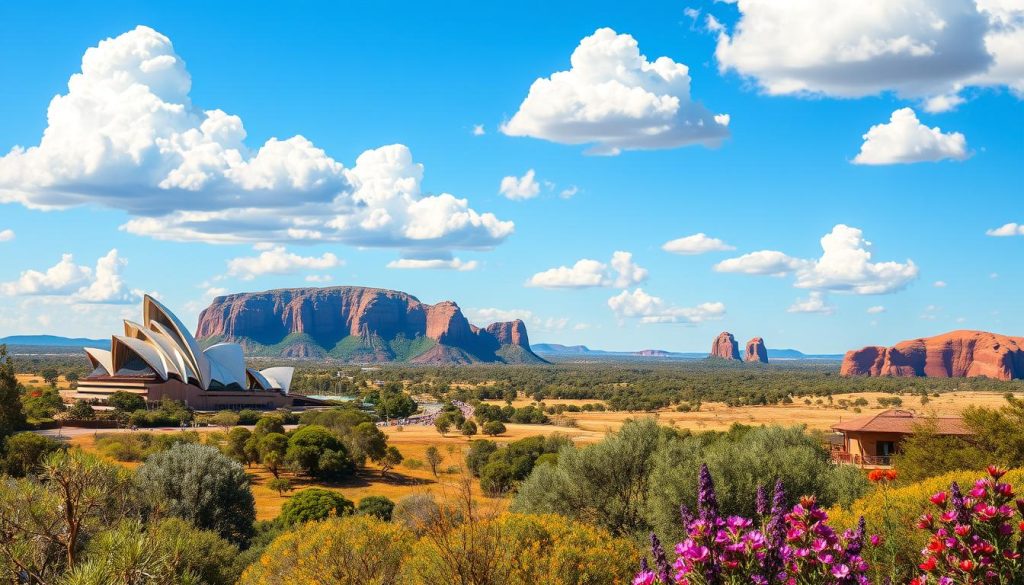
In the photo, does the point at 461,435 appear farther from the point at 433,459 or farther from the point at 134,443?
the point at 134,443

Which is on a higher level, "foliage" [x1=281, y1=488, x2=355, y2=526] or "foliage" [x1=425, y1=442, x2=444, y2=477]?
"foliage" [x1=281, y1=488, x2=355, y2=526]

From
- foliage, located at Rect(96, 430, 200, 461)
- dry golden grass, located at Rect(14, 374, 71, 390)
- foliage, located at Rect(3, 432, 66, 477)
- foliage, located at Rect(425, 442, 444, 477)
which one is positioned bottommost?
foliage, located at Rect(425, 442, 444, 477)

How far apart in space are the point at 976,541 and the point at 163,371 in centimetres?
9611

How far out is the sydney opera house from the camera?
92.3m

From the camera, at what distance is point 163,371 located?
303 ft

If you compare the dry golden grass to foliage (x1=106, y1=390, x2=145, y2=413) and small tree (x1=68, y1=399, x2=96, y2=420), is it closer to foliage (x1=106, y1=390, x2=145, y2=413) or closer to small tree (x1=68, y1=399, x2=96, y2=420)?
foliage (x1=106, y1=390, x2=145, y2=413)

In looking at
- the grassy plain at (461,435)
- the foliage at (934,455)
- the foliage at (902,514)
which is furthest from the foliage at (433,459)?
the foliage at (902,514)

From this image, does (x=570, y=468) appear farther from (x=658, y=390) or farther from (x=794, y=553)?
(x=658, y=390)

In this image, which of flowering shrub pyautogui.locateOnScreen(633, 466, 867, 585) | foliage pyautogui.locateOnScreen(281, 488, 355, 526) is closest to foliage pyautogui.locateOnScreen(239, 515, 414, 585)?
flowering shrub pyautogui.locateOnScreen(633, 466, 867, 585)

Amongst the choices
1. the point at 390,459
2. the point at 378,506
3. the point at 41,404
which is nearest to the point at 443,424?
the point at 390,459

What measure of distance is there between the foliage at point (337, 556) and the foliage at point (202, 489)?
12.0 m

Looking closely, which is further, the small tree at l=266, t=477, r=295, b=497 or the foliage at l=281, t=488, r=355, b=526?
the small tree at l=266, t=477, r=295, b=497

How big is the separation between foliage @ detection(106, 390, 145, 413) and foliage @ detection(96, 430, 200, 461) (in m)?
21.6

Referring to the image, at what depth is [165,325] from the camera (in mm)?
97062
